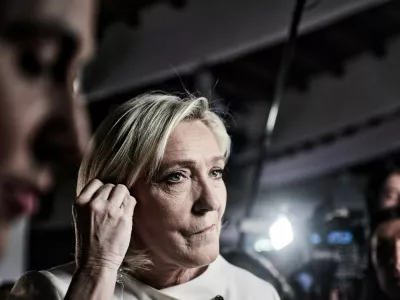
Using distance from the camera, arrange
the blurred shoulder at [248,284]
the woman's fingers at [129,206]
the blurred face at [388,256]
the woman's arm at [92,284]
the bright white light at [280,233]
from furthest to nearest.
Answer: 1. the bright white light at [280,233]
2. the blurred face at [388,256]
3. the blurred shoulder at [248,284]
4. the woman's fingers at [129,206]
5. the woman's arm at [92,284]

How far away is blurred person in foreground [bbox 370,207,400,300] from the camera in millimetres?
1228

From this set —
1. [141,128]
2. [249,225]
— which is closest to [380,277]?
[249,225]

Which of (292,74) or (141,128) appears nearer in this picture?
(141,128)

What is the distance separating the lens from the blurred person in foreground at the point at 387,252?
1.23 metres

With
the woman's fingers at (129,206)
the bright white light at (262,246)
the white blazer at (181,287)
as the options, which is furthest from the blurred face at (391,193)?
the woman's fingers at (129,206)

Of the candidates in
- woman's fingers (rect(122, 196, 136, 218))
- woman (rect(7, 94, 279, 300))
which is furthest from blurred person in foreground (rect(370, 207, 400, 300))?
woman's fingers (rect(122, 196, 136, 218))

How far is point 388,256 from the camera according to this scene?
124cm

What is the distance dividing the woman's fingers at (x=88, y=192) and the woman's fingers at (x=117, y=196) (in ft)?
0.09

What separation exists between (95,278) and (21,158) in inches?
22.3

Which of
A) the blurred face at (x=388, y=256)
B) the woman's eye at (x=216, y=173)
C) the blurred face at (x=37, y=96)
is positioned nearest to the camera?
the blurred face at (x=37, y=96)

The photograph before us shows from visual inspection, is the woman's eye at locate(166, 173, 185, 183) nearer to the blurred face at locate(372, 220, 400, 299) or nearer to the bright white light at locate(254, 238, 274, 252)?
the blurred face at locate(372, 220, 400, 299)

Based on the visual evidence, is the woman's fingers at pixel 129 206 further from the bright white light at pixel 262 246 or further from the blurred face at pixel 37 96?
the bright white light at pixel 262 246

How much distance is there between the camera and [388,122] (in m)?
3.82

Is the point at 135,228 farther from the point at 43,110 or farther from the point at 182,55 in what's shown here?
the point at 182,55
